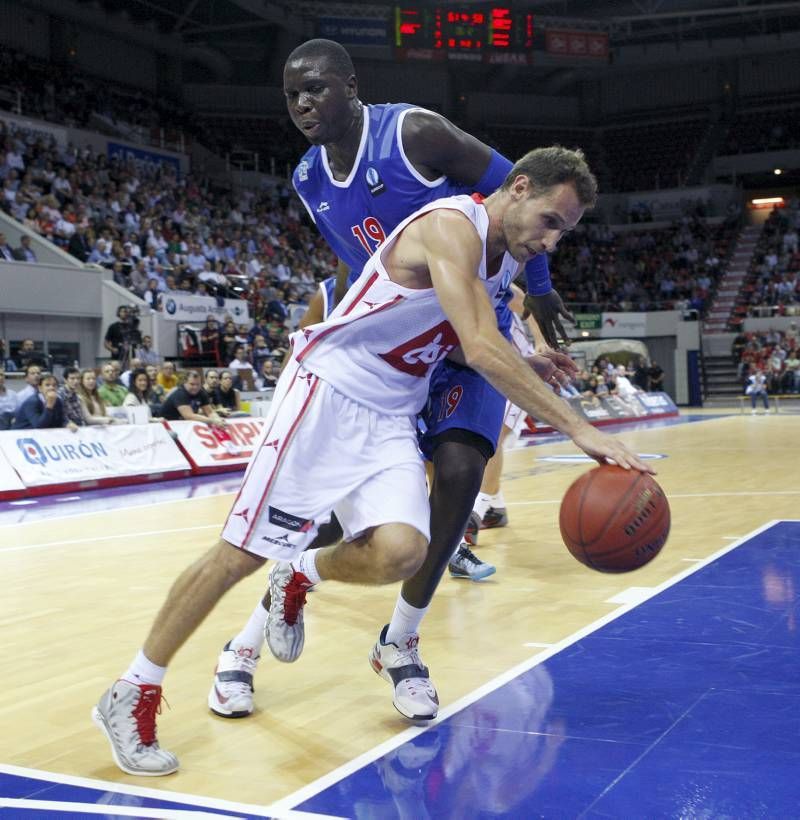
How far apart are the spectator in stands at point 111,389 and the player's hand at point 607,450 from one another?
9.95 m

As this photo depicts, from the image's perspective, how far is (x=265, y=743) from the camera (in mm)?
2875

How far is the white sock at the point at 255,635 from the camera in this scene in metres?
3.33

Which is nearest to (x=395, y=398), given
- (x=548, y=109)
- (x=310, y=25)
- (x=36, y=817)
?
(x=36, y=817)

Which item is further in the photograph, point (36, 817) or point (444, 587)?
point (444, 587)

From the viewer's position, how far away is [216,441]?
12219mm

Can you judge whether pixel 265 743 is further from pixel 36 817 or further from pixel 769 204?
pixel 769 204

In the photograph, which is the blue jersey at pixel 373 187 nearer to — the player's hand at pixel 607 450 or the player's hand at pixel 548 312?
the player's hand at pixel 548 312

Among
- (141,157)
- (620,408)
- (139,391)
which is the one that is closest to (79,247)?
(139,391)

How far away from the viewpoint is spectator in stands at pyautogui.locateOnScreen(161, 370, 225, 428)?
468 inches

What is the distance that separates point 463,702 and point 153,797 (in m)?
1.04

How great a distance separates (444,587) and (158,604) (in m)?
1.35

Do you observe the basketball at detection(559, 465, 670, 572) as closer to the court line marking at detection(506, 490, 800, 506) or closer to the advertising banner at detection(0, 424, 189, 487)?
the court line marking at detection(506, 490, 800, 506)

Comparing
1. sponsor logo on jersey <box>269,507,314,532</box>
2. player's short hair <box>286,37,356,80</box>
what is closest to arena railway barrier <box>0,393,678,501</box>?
player's short hair <box>286,37,356,80</box>

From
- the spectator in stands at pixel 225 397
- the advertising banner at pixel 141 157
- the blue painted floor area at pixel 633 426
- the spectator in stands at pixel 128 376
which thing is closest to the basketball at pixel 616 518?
the spectator in stands at pixel 225 397
